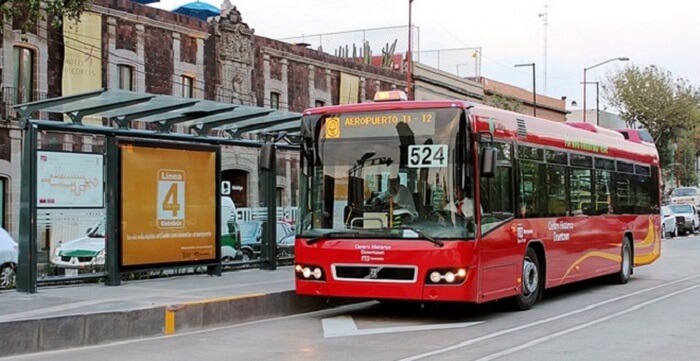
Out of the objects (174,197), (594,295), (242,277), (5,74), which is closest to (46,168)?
(174,197)

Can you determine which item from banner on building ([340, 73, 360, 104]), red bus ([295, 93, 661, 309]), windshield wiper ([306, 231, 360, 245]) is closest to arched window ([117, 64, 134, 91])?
banner on building ([340, 73, 360, 104])

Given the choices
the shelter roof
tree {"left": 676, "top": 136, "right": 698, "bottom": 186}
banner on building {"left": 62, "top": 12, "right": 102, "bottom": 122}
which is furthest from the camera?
tree {"left": 676, "top": 136, "right": 698, "bottom": 186}

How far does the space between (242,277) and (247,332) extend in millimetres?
4765

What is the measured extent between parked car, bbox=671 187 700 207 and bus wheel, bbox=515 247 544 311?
4733 centimetres

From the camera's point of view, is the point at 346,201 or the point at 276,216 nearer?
the point at 346,201

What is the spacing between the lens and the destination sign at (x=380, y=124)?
1220 centimetres

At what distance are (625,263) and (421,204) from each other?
8.66 m

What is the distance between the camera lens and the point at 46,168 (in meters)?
13.8

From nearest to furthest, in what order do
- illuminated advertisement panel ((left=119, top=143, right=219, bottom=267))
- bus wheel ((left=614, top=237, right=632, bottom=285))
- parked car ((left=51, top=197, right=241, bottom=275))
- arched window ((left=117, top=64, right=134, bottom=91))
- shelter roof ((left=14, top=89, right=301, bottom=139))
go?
1. shelter roof ((left=14, top=89, right=301, bottom=139))
2. parked car ((left=51, top=197, right=241, bottom=275))
3. illuminated advertisement panel ((left=119, top=143, right=219, bottom=267))
4. bus wheel ((left=614, top=237, right=632, bottom=285))
5. arched window ((left=117, top=64, right=134, bottom=91))

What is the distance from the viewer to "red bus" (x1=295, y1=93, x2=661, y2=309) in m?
11.8

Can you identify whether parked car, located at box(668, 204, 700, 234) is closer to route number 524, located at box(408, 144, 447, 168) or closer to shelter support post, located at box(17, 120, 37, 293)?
route number 524, located at box(408, 144, 447, 168)

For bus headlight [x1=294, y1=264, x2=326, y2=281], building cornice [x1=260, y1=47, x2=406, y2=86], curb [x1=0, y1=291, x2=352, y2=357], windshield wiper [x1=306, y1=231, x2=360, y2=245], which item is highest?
building cornice [x1=260, y1=47, x2=406, y2=86]

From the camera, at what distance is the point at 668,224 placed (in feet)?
161

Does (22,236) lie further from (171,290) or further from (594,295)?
(594,295)
